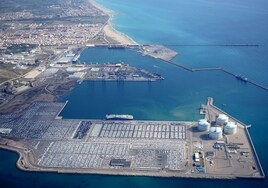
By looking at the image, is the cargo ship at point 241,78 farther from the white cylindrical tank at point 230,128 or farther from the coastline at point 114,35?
the coastline at point 114,35

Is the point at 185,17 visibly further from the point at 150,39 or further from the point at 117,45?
the point at 117,45

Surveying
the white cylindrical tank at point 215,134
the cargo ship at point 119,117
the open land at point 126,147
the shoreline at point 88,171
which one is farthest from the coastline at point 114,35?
the shoreline at point 88,171

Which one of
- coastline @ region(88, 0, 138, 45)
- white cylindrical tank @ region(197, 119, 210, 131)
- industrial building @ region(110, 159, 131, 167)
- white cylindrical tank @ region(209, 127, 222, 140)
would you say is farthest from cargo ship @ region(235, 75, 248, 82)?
industrial building @ region(110, 159, 131, 167)

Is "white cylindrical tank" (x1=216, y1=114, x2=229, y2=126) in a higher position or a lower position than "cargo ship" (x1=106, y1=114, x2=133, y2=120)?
higher

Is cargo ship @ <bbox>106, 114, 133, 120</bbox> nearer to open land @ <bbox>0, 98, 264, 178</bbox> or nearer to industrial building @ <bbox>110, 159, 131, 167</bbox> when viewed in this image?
open land @ <bbox>0, 98, 264, 178</bbox>

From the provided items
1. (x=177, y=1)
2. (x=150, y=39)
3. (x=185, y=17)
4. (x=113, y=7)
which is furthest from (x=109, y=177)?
(x=177, y=1)

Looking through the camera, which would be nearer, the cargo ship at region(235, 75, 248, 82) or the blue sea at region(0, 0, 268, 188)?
the blue sea at region(0, 0, 268, 188)

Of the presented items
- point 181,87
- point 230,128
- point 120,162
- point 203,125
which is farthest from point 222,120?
point 120,162
